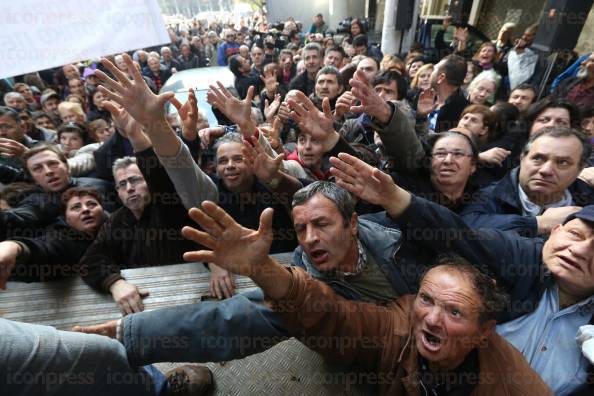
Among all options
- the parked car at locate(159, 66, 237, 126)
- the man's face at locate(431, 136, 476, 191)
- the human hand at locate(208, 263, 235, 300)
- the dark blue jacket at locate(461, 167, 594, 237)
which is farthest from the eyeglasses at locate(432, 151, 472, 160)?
the parked car at locate(159, 66, 237, 126)

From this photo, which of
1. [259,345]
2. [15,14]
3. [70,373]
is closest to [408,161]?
[259,345]

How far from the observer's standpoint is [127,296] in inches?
67.7

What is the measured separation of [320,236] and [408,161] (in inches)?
40.7

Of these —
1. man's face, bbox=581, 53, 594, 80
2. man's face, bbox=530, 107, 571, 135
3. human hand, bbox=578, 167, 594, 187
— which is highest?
man's face, bbox=581, 53, 594, 80

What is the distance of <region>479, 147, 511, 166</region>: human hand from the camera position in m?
2.50

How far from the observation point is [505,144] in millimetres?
2746

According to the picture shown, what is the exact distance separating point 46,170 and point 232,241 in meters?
2.23

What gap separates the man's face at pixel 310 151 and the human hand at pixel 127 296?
1.48 metres

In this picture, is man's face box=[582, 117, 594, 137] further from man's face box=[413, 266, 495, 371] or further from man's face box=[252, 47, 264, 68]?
man's face box=[252, 47, 264, 68]

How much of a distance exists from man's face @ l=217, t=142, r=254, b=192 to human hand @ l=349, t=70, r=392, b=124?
0.88 meters

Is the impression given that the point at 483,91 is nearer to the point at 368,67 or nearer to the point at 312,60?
the point at 368,67

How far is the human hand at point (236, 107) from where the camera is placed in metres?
2.34

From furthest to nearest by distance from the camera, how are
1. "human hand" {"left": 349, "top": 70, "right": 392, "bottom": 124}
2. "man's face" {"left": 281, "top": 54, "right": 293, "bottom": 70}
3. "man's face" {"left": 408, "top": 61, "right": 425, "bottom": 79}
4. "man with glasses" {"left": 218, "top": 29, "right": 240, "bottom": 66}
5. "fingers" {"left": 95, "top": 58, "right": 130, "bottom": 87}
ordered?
"man with glasses" {"left": 218, "top": 29, "right": 240, "bottom": 66}
"man's face" {"left": 281, "top": 54, "right": 293, "bottom": 70}
"man's face" {"left": 408, "top": 61, "right": 425, "bottom": 79}
"human hand" {"left": 349, "top": 70, "right": 392, "bottom": 124}
"fingers" {"left": 95, "top": 58, "right": 130, "bottom": 87}

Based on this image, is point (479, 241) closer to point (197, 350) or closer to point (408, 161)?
point (408, 161)
